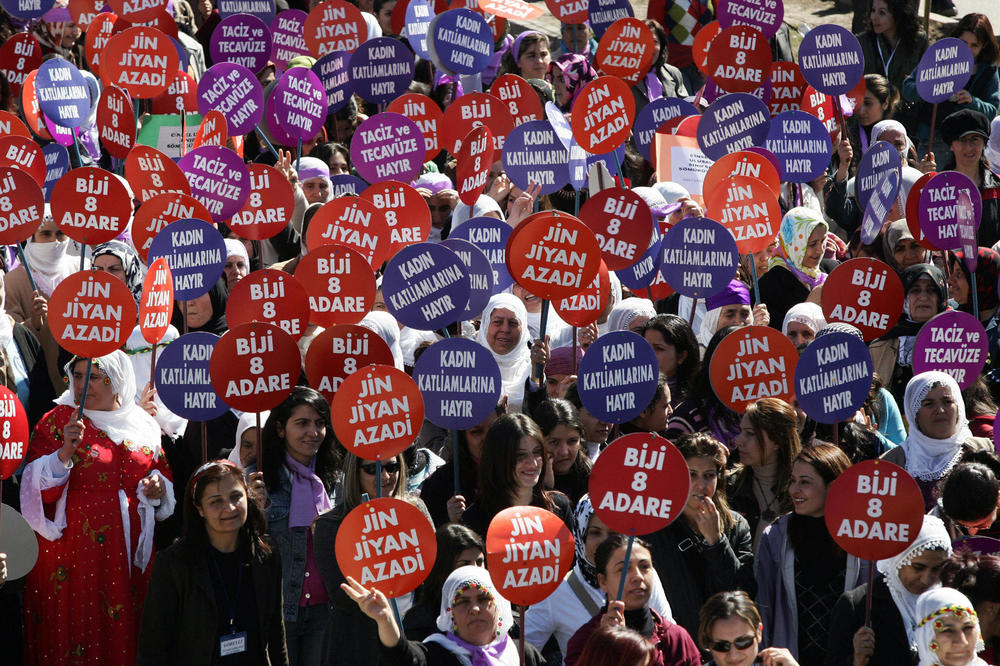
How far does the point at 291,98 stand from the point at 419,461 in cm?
376

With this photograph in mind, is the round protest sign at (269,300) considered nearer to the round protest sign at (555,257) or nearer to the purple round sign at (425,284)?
the purple round sign at (425,284)

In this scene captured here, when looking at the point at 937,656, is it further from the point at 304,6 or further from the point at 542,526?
the point at 304,6

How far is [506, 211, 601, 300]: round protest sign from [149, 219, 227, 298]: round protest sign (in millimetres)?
1502

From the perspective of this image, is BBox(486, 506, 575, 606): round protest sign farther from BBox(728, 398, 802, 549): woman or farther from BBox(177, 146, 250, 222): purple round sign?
BBox(177, 146, 250, 222): purple round sign

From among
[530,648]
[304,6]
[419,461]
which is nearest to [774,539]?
[530,648]

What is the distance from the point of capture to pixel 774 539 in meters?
6.10

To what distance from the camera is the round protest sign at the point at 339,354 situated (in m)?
6.88

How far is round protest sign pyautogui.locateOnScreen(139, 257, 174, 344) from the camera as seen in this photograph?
718 centimetres

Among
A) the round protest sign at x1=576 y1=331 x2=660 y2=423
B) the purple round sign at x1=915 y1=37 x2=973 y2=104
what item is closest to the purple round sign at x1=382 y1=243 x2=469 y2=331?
the round protest sign at x1=576 y1=331 x2=660 y2=423

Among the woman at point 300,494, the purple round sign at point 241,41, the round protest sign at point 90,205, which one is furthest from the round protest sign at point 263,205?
the purple round sign at point 241,41

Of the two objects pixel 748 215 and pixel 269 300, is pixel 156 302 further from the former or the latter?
pixel 748 215

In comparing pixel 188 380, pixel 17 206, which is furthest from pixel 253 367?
pixel 17 206

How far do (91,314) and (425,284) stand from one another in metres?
1.46

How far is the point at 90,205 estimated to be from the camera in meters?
8.02
